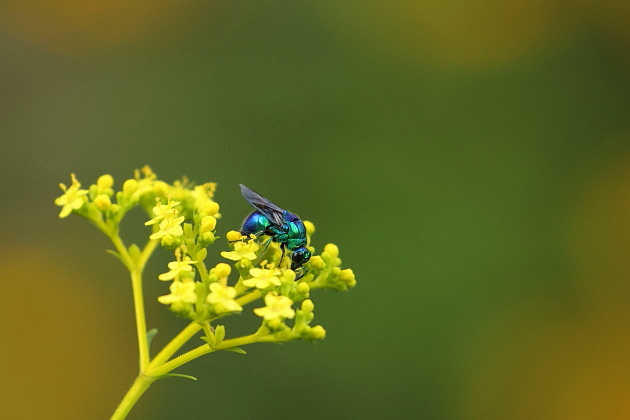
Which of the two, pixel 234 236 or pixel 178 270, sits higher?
pixel 234 236

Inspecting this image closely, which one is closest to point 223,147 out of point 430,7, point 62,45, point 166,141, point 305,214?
point 166,141

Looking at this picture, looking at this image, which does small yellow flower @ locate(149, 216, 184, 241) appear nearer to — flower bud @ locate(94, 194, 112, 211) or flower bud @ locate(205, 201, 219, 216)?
flower bud @ locate(205, 201, 219, 216)

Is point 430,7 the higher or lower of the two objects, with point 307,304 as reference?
higher

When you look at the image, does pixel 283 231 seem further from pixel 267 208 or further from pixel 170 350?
pixel 170 350

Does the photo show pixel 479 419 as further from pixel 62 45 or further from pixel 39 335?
pixel 62 45

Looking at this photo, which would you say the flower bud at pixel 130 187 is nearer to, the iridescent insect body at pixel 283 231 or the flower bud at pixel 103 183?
the flower bud at pixel 103 183

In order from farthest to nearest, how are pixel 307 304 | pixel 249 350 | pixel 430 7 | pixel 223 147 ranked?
pixel 430 7
pixel 223 147
pixel 249 350
pixel 307 304

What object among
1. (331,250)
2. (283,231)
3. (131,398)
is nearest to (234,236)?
(283,231)

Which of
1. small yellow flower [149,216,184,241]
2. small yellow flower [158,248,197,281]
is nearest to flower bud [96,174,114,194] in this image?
small yellow flower [149,216,184,241]
